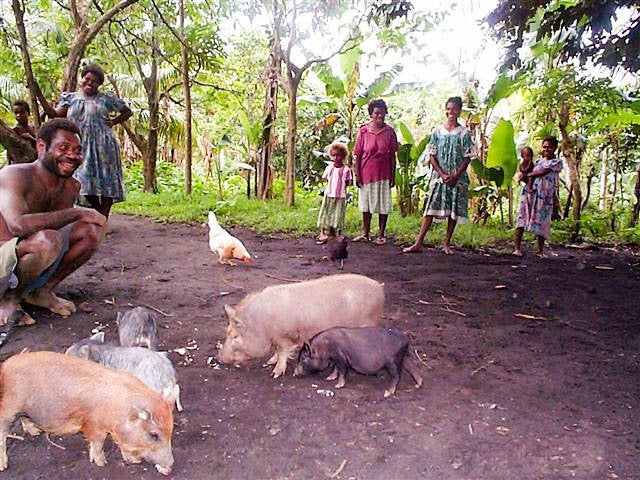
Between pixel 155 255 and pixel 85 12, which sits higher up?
pixel 85 12

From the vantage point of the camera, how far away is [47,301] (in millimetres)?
4047

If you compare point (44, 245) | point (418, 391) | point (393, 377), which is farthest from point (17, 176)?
point (418, 391)

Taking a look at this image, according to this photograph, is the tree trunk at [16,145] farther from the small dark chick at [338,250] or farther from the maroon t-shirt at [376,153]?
the maroon t-shirt at [376,153]

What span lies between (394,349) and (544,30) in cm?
405

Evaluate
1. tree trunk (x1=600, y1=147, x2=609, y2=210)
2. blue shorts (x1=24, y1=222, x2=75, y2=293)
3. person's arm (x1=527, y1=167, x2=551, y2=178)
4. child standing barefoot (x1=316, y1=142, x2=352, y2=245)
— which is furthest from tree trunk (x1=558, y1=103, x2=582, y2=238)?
blue shorts (x1=24, y1=222, x2=75, y2=293)

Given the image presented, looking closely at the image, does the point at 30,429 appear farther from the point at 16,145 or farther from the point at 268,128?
the point at 268,128

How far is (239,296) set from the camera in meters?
4.80

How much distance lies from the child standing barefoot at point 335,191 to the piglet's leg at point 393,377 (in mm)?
4556

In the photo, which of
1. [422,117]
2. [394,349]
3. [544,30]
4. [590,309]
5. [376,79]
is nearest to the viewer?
[394,349]

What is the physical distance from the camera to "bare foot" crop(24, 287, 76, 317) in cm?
401

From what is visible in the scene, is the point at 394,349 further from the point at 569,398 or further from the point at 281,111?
the point at 281,111

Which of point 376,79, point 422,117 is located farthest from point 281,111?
point 376,79

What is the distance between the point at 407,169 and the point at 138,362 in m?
7.48

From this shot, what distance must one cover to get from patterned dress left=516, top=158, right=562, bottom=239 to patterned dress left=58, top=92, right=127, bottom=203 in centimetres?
502
